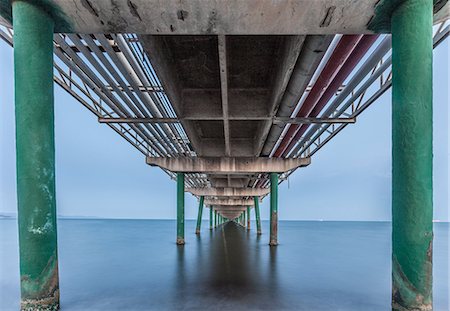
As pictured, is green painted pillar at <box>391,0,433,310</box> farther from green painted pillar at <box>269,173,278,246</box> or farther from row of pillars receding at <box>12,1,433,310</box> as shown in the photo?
green painted pillar at <box>269,173,278,246</box>

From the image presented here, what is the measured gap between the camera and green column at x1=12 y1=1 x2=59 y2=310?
5348 millimetres

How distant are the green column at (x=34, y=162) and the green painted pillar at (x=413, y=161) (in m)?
5.68

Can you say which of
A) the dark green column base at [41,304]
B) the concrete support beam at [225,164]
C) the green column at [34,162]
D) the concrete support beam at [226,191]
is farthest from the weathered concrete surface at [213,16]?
the concrete support beam at [226,191]

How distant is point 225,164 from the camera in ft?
63.2

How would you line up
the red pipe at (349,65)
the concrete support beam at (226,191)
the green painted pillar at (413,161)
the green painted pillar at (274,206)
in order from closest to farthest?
the green painted pillar at (413,161)
the red pipe at (349,65)
the green painted pillar at (274,206)
the concrete support beam at (226,191)


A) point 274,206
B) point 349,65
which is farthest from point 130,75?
point 274,206

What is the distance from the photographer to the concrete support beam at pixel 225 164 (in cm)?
1925

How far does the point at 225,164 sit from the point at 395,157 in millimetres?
14036

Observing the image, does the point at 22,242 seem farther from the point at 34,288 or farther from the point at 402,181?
the point at 402,181

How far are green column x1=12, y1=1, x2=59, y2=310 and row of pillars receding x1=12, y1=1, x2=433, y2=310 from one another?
0.6 inches

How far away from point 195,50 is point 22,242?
6633 mm

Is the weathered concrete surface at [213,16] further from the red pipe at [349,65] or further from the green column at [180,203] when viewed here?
the green column at [180,203]

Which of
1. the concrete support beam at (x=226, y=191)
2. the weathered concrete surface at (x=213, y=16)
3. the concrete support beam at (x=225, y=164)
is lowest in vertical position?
the concrete support beam at (x=226, y=191)

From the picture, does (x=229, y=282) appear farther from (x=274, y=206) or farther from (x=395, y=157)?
(x=274, y=206)
